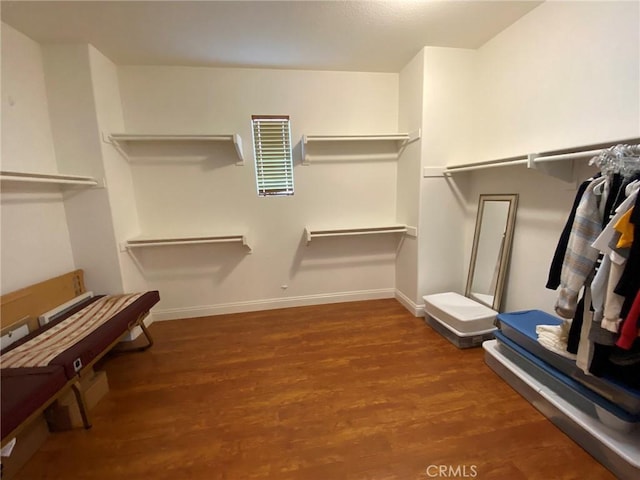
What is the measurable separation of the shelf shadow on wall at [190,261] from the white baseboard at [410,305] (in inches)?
73.2

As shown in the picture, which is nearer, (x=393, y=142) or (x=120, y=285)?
(x=120, y=285)

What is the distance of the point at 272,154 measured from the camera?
2.94 metres

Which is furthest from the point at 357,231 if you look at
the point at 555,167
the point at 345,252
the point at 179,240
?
the point at 179,240

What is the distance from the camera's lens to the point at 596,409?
1381mm

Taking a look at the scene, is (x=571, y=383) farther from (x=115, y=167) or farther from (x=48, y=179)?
(x=115, y=167)

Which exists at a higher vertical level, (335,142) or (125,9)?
(125,9)

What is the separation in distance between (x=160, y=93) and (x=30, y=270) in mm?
1880

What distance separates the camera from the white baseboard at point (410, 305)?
285cm

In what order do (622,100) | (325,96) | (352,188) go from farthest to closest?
(352,188)
(325,96)
(622,100)

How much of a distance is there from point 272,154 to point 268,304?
170 centimetres

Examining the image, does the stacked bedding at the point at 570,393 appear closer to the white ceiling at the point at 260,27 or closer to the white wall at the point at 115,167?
the white ceiling at the point at 260,27

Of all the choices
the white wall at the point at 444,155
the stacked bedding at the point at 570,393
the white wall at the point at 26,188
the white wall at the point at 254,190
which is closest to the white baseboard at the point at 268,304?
the white wall at the point at 254,190

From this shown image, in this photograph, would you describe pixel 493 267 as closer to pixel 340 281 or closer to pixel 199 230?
pixel 340 281

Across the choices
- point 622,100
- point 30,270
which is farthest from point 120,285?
point 622,100
